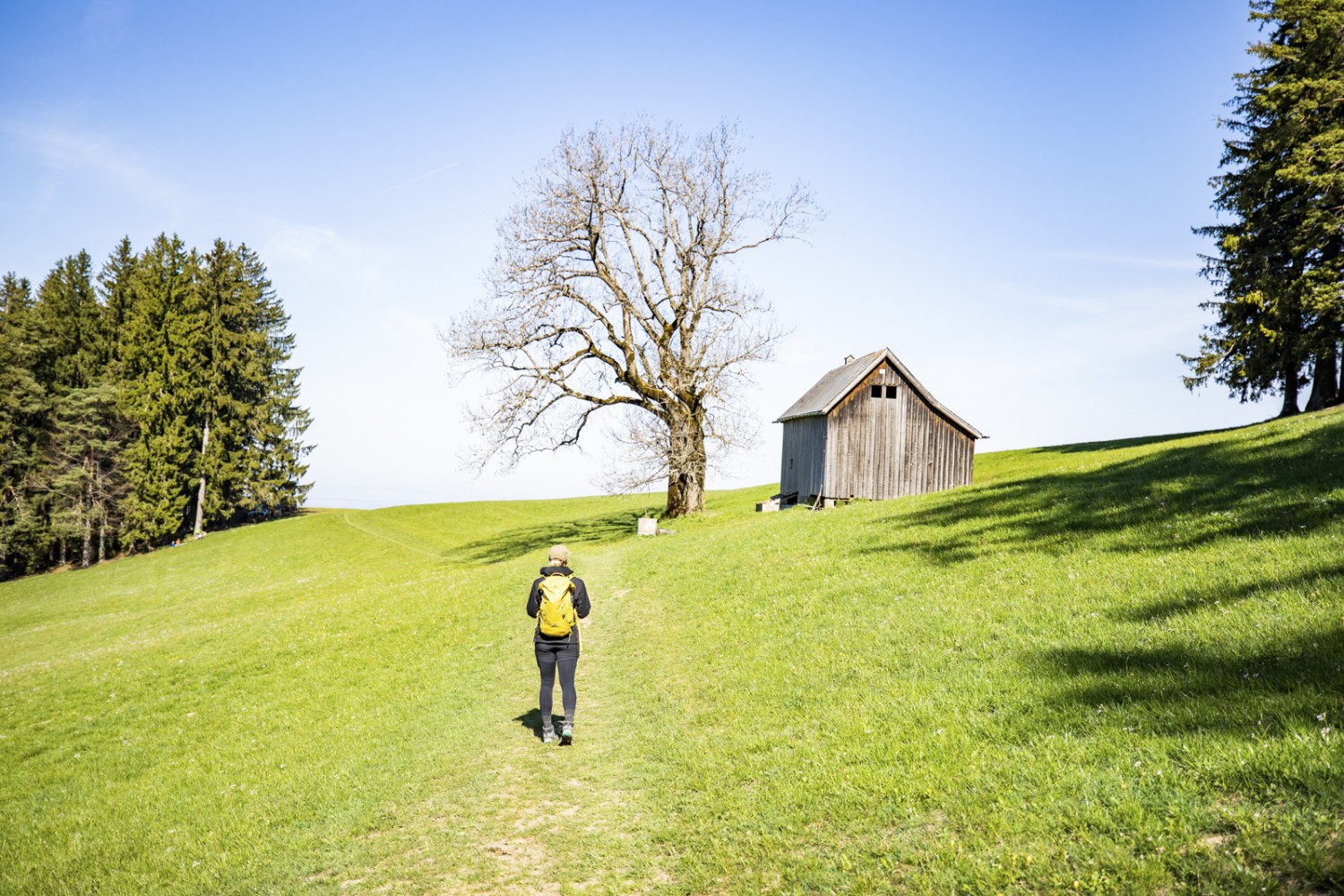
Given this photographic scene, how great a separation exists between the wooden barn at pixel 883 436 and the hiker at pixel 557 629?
29.9 metres

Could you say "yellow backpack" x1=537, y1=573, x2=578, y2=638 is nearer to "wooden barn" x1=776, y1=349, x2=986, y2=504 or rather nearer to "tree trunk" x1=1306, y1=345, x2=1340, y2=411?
"wooden barn" x1=776, y1=349, x2=986, y2=504

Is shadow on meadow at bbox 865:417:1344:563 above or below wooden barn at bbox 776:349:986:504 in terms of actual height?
below

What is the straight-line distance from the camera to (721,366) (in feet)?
126

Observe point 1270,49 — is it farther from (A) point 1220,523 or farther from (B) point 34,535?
(B) point 34,535

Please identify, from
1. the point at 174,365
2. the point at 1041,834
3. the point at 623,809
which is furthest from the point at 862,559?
the point at 174,365

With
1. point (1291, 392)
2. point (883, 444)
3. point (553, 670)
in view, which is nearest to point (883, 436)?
point (883, 444)

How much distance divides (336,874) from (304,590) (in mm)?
30526

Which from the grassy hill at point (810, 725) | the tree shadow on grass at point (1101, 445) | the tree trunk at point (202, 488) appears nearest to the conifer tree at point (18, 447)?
the tree trunk at point (202, 488)

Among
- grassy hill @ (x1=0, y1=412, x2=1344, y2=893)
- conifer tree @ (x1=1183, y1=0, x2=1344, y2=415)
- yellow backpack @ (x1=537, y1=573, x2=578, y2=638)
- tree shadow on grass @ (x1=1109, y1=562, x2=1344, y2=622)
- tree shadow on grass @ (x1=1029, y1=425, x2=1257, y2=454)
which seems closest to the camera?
grassy hill @ (x1=0, y1=412, x2=1344, y2=893)

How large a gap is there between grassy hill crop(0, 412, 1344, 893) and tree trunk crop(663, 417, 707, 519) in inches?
579

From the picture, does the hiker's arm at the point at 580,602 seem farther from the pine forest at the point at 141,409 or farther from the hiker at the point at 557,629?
the pine forest at the point at 141,409

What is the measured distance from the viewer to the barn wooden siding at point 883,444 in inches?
1583

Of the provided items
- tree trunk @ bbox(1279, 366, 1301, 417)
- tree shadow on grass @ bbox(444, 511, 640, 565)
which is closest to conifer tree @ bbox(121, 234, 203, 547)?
tree shadow on grass @ bbox(444, 511, 640, 565)

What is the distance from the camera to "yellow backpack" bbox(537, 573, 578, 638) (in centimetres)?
1156
